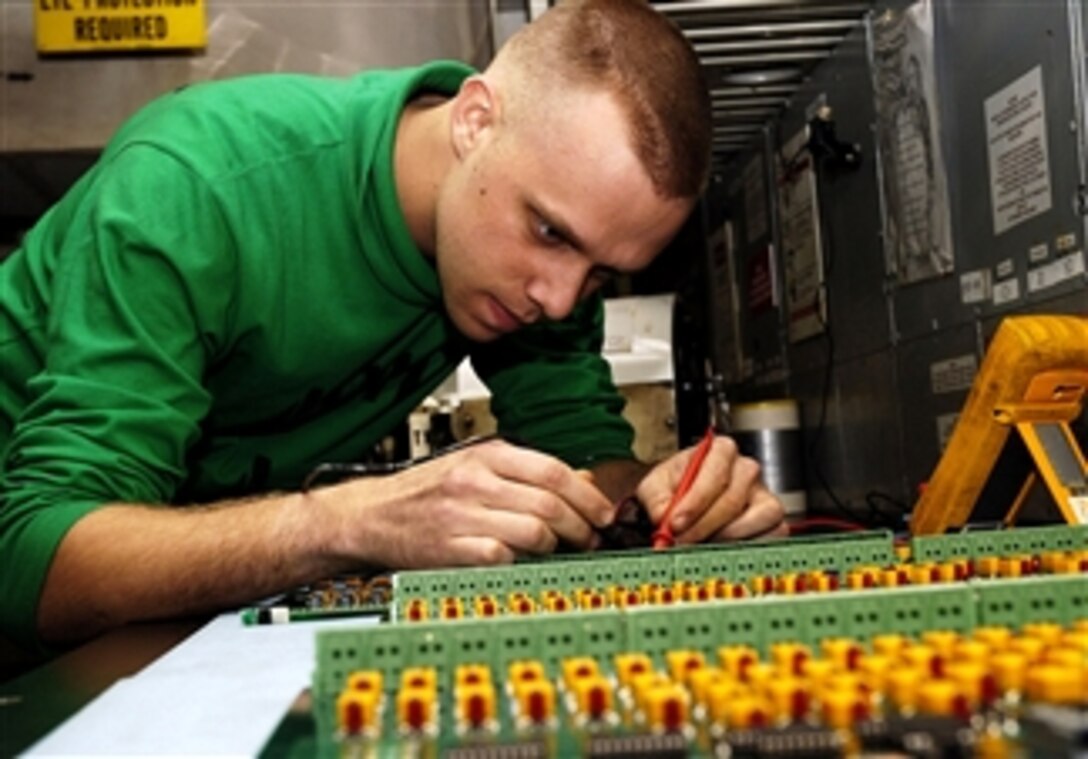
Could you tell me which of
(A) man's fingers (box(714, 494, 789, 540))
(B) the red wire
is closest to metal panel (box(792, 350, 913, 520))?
(A) man's fingers (box(714, 494, 789, 540))

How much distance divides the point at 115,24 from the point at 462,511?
1.95m

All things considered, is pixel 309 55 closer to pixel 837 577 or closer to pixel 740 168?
pixel 740 168

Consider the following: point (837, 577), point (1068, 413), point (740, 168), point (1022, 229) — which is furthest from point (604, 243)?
point (740, 168)

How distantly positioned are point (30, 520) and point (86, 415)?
0.43 feet

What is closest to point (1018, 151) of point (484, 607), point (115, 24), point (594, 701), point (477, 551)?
point (477, 551)

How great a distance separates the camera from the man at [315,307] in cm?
130

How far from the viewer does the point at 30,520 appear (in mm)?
1292

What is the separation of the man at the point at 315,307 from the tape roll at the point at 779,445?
3.74ft

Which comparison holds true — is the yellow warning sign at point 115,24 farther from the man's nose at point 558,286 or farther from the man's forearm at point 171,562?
the man's forearm at point 171,562

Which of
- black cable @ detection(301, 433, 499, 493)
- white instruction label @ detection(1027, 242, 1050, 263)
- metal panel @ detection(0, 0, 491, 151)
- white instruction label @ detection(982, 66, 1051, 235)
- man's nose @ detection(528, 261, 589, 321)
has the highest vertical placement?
metal panel @ detection(0, 0, 491, 151)

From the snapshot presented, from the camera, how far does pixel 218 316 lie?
1.52 meters

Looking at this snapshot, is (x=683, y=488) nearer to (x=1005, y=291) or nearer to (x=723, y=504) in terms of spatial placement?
(x=723, y=504)

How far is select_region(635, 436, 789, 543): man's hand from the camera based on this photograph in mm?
1600

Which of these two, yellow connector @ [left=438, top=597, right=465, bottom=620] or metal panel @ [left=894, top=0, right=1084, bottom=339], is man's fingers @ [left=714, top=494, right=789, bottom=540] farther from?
yellow connector @ [left=438, top=597, right=465, bottom=620]
